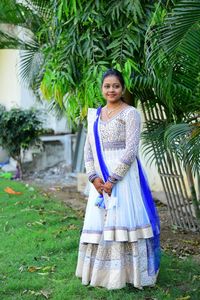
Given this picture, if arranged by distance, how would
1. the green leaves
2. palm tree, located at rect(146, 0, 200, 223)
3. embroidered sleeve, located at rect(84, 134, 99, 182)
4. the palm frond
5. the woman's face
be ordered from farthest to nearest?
the green leaves < embroidered sleeve, located at rect(84, 134, 99, 182) < the woman's face < the palm frond < palm tree, located at rect(146, 0, 200, 223)

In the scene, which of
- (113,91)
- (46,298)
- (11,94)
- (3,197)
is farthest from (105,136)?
(11,94)

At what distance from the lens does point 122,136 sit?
396cm

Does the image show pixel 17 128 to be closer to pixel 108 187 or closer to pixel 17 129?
pixel 17 129

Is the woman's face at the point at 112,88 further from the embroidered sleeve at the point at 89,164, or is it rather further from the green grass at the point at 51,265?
the green grass at the point at 51,265

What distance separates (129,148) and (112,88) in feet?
1.55

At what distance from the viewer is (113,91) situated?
13.0 ft

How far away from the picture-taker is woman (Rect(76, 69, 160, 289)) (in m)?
3.90

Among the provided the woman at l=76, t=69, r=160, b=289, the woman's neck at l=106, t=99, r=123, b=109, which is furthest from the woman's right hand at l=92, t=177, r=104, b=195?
the woman's neck at l=106, t=99, r=123, b=109

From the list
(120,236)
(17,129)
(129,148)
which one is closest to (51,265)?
(120,236)

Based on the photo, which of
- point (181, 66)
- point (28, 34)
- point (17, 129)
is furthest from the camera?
point (17, 129)

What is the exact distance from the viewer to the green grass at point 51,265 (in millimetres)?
4055

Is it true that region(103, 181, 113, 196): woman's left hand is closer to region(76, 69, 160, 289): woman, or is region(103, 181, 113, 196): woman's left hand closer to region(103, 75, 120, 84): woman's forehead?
region(76, 69, 160, 289): woman

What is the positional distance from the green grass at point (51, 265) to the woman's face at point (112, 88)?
1469 mm

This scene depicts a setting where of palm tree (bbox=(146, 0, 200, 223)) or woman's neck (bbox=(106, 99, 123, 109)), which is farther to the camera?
woman's neck (bbox=(106, 99, 123, 109))
